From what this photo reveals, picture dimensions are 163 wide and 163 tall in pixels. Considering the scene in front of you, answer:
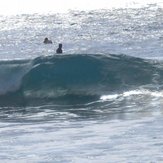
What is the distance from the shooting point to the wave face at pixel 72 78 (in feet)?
72.4

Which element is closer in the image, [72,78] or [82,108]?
[82,108]

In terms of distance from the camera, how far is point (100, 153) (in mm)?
14227

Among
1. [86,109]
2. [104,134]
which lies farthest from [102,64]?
[104,134]

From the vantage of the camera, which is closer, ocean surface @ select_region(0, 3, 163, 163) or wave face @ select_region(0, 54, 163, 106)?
ocean surface @ select_region(0, 3, 163, 163)

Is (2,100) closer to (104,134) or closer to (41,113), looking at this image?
(41,113)

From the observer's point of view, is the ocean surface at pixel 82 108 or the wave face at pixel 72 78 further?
the wave face at pixel 72 78

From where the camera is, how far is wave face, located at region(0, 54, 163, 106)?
22.1 m

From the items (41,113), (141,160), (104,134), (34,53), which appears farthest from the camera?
(34,53)

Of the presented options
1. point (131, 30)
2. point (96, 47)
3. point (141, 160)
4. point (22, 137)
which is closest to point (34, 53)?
point (96, 47)

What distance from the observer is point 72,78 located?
74.5ft

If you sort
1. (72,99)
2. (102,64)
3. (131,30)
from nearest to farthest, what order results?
(72,99) < (102,64) < (131,30)

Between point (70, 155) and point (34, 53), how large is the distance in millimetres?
→ 27906

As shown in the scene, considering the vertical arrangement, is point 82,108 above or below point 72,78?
below

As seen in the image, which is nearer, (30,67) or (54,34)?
(30,67)
